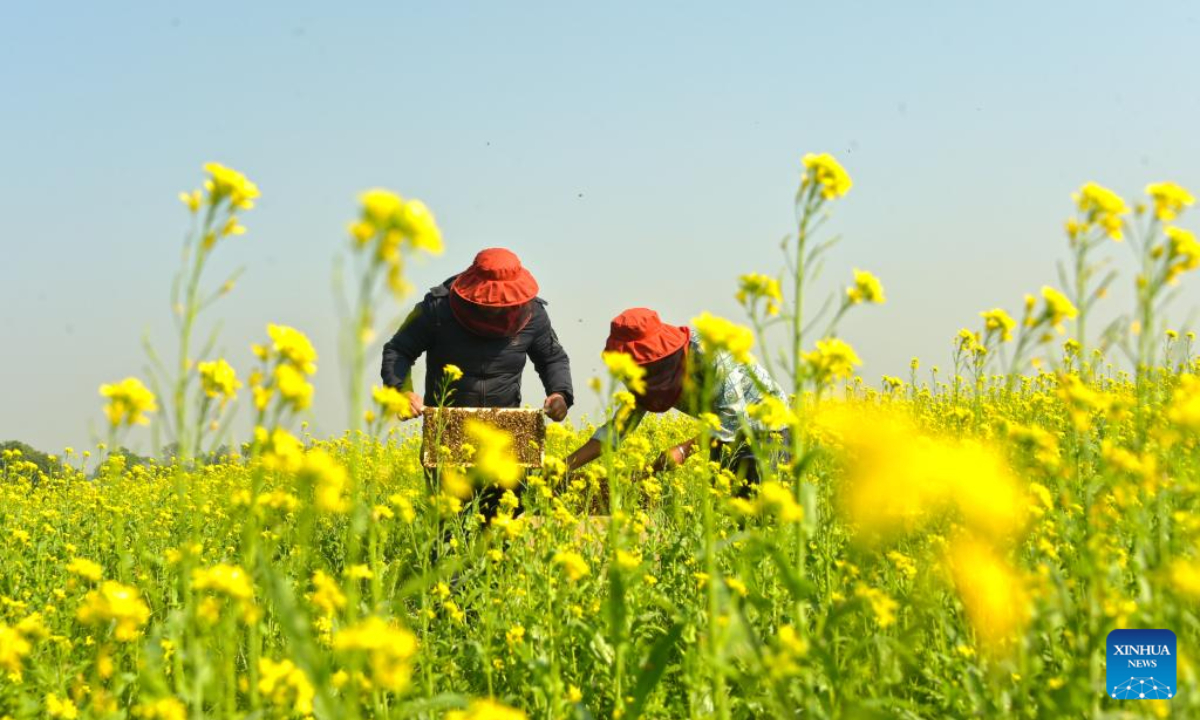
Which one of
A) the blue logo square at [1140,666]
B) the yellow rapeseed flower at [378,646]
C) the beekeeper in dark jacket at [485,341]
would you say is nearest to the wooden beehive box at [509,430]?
the beekeeper in dark jacket at [485,341]

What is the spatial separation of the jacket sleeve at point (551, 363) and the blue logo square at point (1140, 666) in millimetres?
3814

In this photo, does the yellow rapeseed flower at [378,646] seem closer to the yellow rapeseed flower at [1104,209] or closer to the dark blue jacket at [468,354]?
the yellow rapeseed flower at [1104,209]

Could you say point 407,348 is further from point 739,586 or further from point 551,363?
point 739,586

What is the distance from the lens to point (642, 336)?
464 cm

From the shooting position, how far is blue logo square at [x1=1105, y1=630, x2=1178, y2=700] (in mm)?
1787

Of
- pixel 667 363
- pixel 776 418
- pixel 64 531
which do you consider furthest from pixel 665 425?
pixel 776 418

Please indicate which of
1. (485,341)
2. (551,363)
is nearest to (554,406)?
(551,363)

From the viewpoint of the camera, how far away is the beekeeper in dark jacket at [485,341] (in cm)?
486

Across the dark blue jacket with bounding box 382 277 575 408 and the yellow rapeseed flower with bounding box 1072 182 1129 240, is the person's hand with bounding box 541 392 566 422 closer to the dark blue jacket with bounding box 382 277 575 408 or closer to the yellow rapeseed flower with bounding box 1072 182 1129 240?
the dark blue jacket with bounding box 382 277 575 408

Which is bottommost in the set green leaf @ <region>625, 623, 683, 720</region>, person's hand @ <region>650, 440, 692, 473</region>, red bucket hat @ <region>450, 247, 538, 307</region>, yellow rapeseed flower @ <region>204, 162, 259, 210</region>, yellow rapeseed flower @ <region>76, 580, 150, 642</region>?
green leaf @ <region>625, 623, 683, 720</region>

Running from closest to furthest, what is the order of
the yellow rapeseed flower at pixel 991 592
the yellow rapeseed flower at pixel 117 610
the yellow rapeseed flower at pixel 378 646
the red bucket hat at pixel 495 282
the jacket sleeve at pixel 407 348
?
the yellow rapeseed flower at pixel 378 646 → the yellow rapeseed flower at pixel 991 592 → the yellow rapeseed flower at pixel 117 610 → the red bucket hat at pixel 495 282 → the jacket sleeve at pixel 407 348

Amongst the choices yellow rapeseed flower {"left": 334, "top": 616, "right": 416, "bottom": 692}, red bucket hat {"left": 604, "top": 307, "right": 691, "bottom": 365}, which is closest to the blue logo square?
yellow rapeseed flower {"left": 334, "top": 616, "right": 416, "bottom": 692}

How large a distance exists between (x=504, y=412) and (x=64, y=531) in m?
3.04

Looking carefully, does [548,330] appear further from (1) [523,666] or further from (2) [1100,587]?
(2) [1100,587]
